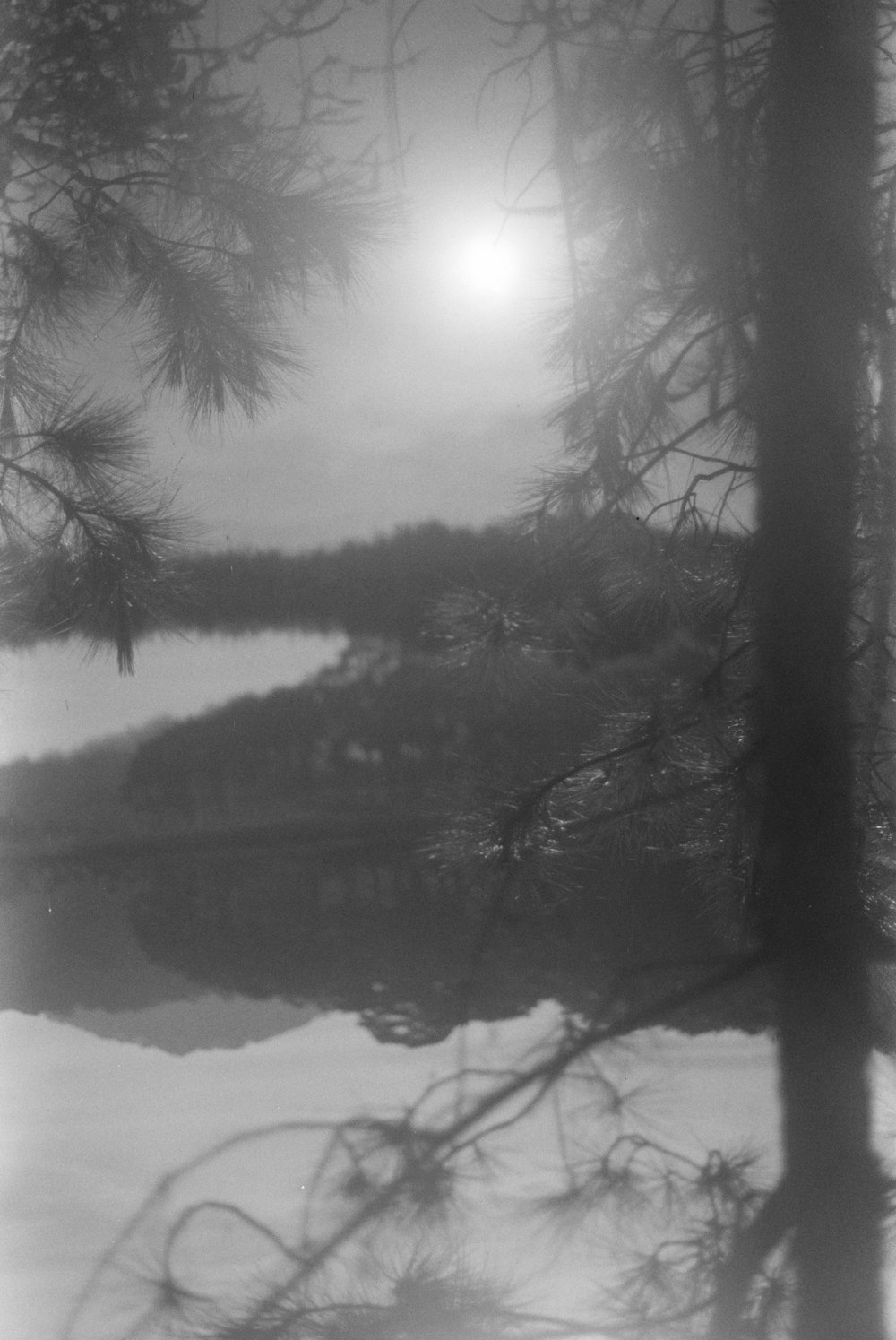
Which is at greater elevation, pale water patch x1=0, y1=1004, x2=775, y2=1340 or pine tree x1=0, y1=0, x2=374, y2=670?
pine tree x1=0, y1=0, x2=374, y2=670

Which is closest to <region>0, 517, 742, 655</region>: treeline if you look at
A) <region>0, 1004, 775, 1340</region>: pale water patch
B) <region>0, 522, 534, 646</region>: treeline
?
<region>0, 522, 534, 646</region>: treeline

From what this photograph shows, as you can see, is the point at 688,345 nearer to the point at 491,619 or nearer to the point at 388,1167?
the point at 491,619

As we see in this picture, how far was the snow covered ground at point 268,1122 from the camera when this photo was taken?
78 cm

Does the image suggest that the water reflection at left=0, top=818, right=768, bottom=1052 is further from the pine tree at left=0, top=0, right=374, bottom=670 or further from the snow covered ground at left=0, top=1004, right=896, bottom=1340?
the pine tree at left=0, top=0, right=374, bottom=670

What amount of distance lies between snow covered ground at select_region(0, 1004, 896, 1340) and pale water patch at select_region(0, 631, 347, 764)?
0.25m

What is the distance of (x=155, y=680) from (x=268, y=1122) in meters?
0.34

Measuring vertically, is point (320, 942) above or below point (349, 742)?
below

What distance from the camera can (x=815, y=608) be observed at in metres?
0.80

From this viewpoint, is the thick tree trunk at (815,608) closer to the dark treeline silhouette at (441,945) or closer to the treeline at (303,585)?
the dark treeline silhouette at (441,945)

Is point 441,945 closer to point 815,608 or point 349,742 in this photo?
point 349,742

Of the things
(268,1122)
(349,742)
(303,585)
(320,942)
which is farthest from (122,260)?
(268,1122)

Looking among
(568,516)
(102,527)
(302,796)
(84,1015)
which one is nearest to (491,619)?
(568,516)

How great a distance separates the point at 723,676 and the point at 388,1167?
441mm

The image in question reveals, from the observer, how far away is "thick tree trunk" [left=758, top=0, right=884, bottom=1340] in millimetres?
786
